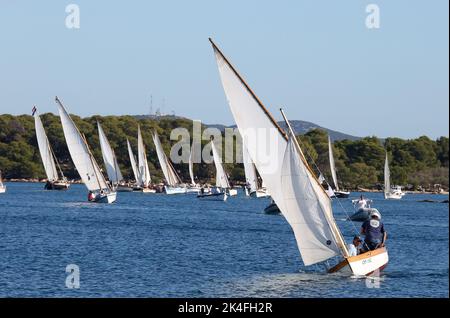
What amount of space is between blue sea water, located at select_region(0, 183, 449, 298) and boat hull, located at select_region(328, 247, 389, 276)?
0.50 metres

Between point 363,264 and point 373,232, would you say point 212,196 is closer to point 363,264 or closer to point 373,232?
point 373,232

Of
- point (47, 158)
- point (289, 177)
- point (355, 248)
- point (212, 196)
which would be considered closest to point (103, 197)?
point (47, 158)

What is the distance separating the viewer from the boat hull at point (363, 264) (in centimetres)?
4969

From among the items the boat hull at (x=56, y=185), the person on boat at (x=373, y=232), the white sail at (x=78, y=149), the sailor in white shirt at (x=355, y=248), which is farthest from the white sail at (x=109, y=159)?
the person on boat at (x=373, y=232)

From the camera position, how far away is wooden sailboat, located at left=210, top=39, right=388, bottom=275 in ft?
160

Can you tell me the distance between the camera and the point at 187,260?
200 feet

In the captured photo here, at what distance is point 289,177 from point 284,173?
0.30m

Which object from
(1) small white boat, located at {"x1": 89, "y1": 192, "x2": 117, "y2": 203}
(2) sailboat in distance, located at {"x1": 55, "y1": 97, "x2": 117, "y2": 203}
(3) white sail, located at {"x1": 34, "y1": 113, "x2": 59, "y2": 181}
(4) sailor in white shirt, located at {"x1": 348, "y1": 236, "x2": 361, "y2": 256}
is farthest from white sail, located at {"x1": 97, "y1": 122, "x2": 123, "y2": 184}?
(4) sailor in white shirt, located at {"x1": 348, "y1": 236, "x2": 361, "y2": 256}

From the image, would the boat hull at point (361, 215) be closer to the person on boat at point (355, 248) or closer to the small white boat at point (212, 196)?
the person on boat at point (355, 248)
